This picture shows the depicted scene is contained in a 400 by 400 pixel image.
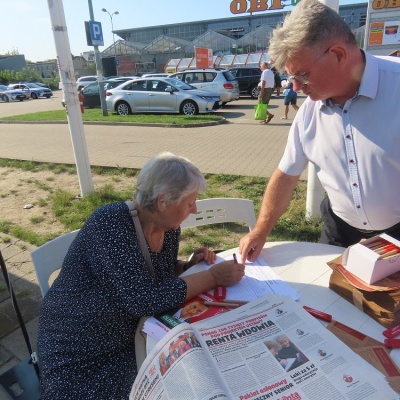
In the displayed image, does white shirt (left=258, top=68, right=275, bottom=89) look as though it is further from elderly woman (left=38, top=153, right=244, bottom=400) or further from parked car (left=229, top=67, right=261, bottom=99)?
elderly woman (left=38, top=153, right=244, bottom=400)

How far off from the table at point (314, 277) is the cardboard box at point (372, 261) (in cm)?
16

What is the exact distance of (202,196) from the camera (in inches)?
191

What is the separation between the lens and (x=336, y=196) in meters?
1.98

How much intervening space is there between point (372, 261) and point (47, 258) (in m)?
1.61

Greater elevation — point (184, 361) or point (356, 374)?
point (184, 361)

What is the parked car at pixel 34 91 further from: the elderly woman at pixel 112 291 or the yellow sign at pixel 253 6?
the elderly woman at pixel 112 291

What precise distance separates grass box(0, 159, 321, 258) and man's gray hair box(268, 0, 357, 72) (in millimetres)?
2284

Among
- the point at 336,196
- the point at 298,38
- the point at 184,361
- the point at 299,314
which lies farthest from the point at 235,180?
the point at 184,361

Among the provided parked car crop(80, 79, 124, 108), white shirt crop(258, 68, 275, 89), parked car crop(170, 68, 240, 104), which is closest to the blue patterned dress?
white shirt crop(258, 68, 275, 89)

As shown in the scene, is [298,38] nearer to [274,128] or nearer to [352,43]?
[352,43]

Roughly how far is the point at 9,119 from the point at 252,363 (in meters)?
15.6

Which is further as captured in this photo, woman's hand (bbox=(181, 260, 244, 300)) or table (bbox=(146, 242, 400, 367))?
woman's hand (bbox=(181, 260, 244, 300))

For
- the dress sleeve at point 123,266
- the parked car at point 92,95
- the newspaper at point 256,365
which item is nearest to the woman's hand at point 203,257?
the dress sleeve at point 123,266

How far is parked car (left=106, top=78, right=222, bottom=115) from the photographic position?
12534mm
